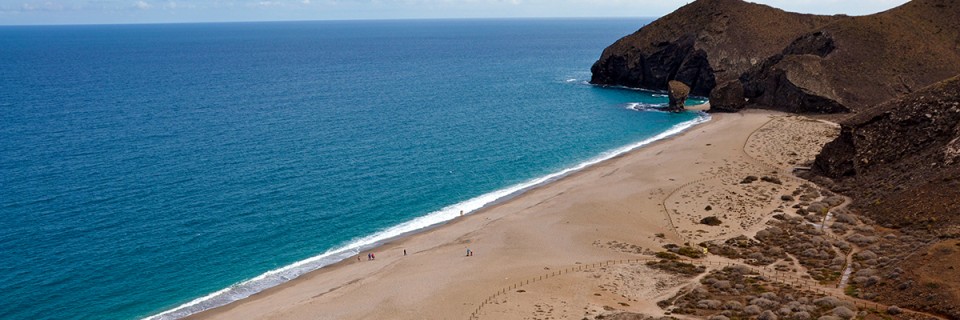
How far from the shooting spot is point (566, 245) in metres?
56.0

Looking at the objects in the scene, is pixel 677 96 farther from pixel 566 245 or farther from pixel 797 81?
pixel 566 245

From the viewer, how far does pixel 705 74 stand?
138875mm

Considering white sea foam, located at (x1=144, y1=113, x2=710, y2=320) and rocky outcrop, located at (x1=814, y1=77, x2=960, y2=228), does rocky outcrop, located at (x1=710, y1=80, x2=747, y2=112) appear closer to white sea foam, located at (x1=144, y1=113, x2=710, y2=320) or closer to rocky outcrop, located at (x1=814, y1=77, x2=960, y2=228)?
white sea foam, located at (x1=144, y1=113, x2=710, y2=320)

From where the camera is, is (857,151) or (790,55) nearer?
(857,151)

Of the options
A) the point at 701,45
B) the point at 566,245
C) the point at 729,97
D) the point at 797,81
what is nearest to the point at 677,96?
the point at 729,97

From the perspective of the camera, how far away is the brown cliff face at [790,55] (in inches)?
4227

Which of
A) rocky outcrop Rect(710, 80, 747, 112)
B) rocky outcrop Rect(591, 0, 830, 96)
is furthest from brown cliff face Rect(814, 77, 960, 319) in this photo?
rocky outcrop Rect(591, 0, 830, 96)

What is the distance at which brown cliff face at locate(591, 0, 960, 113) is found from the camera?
107 metres

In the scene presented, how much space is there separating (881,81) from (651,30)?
57.3 meters

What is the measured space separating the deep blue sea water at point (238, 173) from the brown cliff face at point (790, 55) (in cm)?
872

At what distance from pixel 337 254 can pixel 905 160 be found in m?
50.8

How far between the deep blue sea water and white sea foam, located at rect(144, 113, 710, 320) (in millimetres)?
200

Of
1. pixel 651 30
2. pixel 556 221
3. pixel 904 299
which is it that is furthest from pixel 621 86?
pixel 904 299

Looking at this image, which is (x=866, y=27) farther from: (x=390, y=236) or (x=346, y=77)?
(x=346, y=77)
